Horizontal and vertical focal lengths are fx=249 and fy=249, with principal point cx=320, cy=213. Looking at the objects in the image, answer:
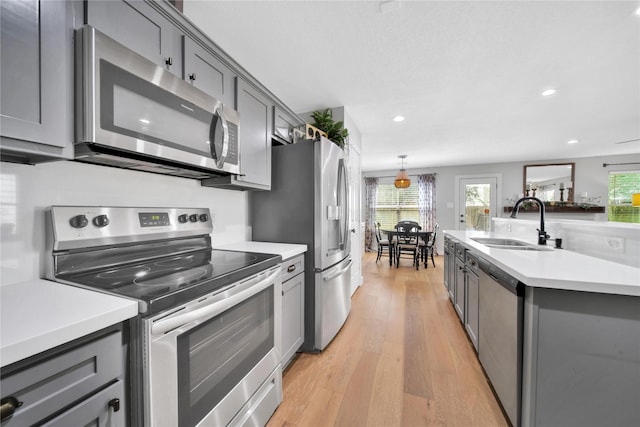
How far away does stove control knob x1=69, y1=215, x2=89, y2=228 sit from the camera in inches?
41.6

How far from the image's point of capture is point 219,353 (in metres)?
1.08

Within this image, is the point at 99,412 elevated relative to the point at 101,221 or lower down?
lower down

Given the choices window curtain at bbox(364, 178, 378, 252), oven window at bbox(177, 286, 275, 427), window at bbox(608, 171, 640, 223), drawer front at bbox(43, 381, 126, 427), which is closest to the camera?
drawer front at bbox(43, 381, 126, 427)

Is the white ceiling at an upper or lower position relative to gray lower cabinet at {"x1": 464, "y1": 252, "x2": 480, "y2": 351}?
upper

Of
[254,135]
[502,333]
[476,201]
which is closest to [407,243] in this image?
[476,201]

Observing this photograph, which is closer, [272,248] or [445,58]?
[272,248]

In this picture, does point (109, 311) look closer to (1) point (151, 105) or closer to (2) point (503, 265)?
(1) point (151, 105)

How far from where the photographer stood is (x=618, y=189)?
5.49 m

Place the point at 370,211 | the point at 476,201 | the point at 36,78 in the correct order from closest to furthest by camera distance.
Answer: the point at 36,78, the point at 476,201, the point at 370,211

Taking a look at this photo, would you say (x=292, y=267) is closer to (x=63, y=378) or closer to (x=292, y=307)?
(x=292, y=307)

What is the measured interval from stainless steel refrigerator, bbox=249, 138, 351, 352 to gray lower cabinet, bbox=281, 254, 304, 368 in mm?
98

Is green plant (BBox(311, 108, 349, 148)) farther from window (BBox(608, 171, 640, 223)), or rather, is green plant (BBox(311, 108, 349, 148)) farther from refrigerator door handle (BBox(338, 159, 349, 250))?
window (BBox(608, 171, 640, 223))

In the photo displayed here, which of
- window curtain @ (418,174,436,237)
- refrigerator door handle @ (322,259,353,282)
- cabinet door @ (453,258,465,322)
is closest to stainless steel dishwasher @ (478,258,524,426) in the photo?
cabinet door @ (453,258,465,322)

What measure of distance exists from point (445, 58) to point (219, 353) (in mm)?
2560
